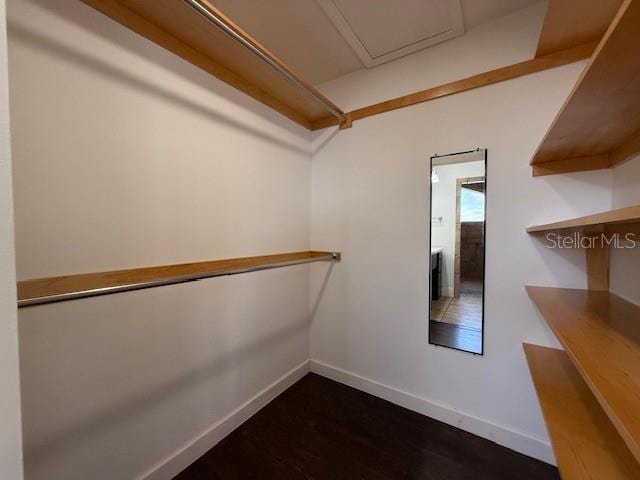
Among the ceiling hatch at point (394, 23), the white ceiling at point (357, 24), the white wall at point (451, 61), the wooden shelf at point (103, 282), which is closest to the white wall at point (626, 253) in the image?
the white wall at point (451, 61)

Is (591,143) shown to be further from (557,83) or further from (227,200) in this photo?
(227,200)

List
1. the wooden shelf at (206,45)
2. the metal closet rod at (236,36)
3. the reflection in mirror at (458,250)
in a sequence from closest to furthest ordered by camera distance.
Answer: the metal closet rod at (236,36), the wooden shelf at (206,45), the reflection in mirror at (458,250)

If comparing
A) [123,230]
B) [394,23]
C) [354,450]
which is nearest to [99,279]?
[123,230]

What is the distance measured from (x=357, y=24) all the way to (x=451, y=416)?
8.72ft

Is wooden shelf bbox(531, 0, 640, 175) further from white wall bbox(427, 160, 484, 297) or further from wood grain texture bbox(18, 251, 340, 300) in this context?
wood grain texture bbox(18, 251, 340, 300)

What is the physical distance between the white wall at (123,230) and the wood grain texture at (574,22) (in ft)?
5.60

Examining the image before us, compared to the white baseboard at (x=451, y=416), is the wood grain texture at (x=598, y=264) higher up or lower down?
higher up

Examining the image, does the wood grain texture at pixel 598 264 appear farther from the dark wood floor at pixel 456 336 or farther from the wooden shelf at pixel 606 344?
the dark wood floor at pixel 456 336

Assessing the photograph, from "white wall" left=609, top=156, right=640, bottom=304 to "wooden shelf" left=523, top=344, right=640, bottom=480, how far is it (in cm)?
45

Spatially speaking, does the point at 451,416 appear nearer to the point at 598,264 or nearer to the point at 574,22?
the point at 598,264

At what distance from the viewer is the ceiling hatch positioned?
4.80 feet

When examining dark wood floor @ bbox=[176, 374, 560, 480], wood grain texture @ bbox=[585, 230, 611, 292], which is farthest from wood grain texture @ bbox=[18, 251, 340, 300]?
wood grain texture @ bbox=[585, 230, 611, 292]

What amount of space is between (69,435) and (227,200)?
51.4 inches

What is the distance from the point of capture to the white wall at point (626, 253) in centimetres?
105
